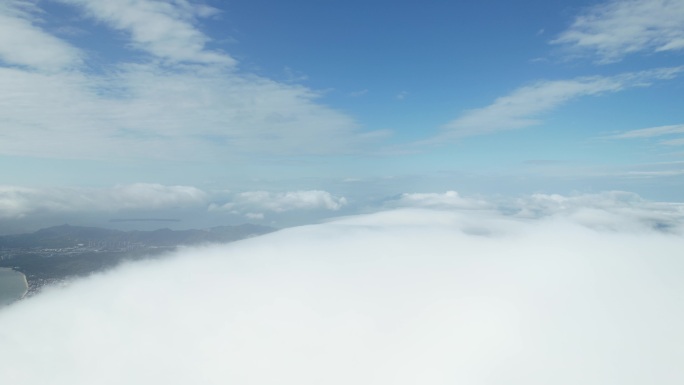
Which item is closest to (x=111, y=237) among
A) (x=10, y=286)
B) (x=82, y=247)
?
(x=82, y=247)

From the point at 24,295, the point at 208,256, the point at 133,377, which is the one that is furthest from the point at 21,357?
the point at 24,295

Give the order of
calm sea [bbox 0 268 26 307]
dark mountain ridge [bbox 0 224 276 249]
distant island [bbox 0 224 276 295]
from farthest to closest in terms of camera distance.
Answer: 1. dark mountain ridge [bbox 0 224 276 249]
2. distant island [bbox 0 224 276 295]
3. calm sea [bbox 0 268 26 307]

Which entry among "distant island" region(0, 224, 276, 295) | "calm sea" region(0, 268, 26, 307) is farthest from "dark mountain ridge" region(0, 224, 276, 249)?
"calm sea" region(0, 268, 26, 307)

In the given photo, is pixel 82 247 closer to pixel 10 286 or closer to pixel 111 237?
pixel 111 237

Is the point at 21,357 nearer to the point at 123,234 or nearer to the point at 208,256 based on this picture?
the point at 208,256

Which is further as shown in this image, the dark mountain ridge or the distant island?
the dark mountain ridge

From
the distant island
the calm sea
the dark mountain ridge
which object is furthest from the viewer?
the dark mountain ridge

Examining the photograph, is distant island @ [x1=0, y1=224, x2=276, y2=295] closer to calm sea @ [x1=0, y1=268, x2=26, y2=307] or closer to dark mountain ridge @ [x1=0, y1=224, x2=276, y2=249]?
dark mountain ridge @ [x1=0, y1=224, x2=276, y2=249]
